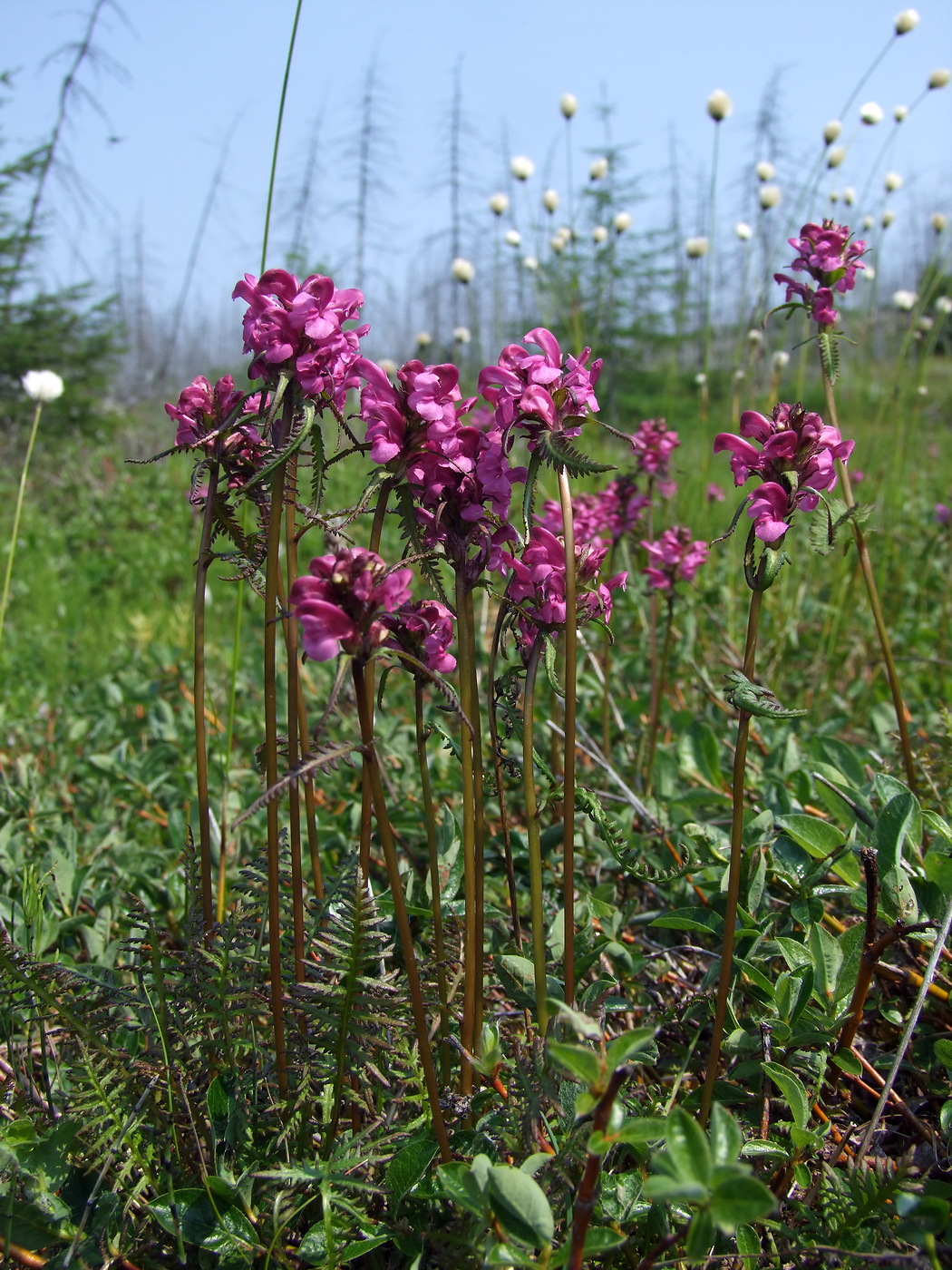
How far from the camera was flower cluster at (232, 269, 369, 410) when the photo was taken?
111 cm

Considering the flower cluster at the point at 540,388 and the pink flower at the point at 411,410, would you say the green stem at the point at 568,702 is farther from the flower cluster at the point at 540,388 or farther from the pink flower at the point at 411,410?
the pink flower at the point at 411,410

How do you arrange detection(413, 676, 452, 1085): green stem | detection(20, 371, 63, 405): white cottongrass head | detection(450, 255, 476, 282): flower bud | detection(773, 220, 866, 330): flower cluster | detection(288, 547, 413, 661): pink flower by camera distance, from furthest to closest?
detection(450, 255, 476, 282): flower bud < detection(20, 371, 63, 405): white cottongrass head < detection(773, 220, 866, 330): flower cluster < detection(413, 676, 452, 1085): green stem < detection(288, 547, 413, 661): pink flower

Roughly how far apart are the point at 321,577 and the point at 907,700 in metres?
2.88

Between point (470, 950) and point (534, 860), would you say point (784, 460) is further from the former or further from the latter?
point (470, 950)

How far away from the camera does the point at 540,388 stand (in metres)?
1.14

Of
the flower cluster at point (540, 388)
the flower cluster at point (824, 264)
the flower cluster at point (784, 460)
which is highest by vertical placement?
the flower cluster at point (824, 264)

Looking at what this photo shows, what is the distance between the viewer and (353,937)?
3.78 ft

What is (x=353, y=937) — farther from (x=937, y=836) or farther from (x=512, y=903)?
(x=937, y=836)

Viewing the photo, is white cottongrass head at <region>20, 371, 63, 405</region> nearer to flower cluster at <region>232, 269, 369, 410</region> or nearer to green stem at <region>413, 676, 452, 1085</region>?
flower cluster at <region>232, 269, 369, 410</region>

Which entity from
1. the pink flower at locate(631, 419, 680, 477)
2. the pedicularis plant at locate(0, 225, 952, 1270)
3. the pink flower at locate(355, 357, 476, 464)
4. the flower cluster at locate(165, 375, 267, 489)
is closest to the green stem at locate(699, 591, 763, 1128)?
the pedicularis plant at locate(0, 225, 952, 1270)

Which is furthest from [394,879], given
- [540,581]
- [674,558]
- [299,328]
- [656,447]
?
[656,447]

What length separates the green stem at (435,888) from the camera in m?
1.20

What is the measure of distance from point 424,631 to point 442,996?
61cm

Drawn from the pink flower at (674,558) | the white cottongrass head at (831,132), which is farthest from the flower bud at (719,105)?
the pink flower at (674,558)
